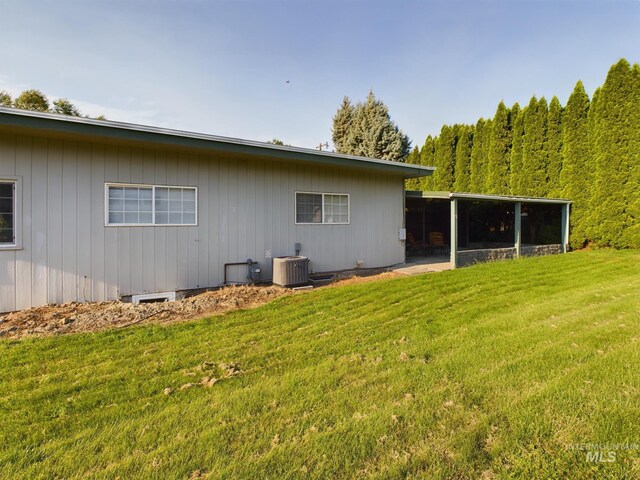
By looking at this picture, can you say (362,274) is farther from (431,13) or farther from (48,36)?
(48,36)

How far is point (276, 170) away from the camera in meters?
7.57

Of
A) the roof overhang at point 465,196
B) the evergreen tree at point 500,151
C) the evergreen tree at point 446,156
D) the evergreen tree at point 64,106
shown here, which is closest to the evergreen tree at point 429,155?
the evergreen tree at point 446,156

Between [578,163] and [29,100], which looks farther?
[29,100]

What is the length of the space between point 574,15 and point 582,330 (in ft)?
26.8

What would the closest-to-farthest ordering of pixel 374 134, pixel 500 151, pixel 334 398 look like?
pixel 334 398 < pixel 500 151 < pixel 374 134

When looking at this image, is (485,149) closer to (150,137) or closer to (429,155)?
(429,155)

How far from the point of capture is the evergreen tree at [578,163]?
40.3 ft

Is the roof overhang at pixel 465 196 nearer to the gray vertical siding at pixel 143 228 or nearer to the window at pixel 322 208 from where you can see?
the gray vertical siding at pixel 143 228

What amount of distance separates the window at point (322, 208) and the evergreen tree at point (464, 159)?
33.6 ft

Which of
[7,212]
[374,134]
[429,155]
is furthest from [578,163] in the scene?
[374,134]

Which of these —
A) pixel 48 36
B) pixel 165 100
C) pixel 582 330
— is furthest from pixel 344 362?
pixel 165 100

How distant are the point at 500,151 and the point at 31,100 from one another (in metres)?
23.9

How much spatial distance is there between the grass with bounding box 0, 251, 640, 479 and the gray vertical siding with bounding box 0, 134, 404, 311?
2.00 meters

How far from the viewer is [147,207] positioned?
6.22m
